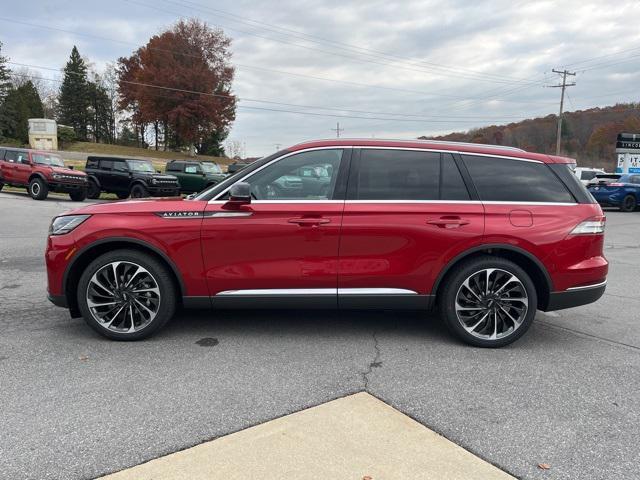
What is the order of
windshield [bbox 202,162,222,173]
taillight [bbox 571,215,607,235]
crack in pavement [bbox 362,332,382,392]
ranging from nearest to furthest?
crack in pavement [bbox 362,332,382,392] < taillight [bbox 571,215,607,235] < windshield [bbox 202,162,222,173]

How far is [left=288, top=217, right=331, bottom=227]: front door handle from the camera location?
414cm

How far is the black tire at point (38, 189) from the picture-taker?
18641 mm

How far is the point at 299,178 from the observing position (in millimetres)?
4320

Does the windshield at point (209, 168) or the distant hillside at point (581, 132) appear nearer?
the windshield at point (209, 168)

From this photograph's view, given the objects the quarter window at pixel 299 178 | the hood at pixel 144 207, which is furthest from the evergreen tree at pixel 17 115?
the quarter window at pixel 299 178

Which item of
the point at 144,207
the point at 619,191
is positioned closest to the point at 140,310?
the point at 144,207

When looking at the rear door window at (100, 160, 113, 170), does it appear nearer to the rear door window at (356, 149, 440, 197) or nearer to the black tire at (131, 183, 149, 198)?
the black tire at (131, 183, 149, 198)

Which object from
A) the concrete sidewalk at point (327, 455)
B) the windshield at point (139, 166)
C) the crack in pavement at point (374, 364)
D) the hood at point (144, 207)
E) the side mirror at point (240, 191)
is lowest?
the concrete sidewalk at point (327, 455)

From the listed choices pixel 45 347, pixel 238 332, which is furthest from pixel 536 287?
pixel 45 347

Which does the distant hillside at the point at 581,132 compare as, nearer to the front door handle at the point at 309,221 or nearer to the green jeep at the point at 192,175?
the green jeep at the point at 192,175

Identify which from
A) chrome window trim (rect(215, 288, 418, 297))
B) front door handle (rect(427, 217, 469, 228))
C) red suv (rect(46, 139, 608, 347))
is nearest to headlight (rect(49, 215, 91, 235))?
red suv (rect(46, 139, 608, 347))

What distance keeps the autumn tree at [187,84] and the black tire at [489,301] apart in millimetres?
58805

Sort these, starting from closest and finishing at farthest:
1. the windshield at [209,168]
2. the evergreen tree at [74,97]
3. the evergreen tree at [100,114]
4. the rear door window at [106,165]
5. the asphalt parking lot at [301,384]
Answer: the asphalt parking lot at [301,384]
the rear door window at [106,165]
the windshield at [209,168]
the evergreen tree at [74,97]
the evergreen tree at [100,114]

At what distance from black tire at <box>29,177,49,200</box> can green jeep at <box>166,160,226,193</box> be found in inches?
226
